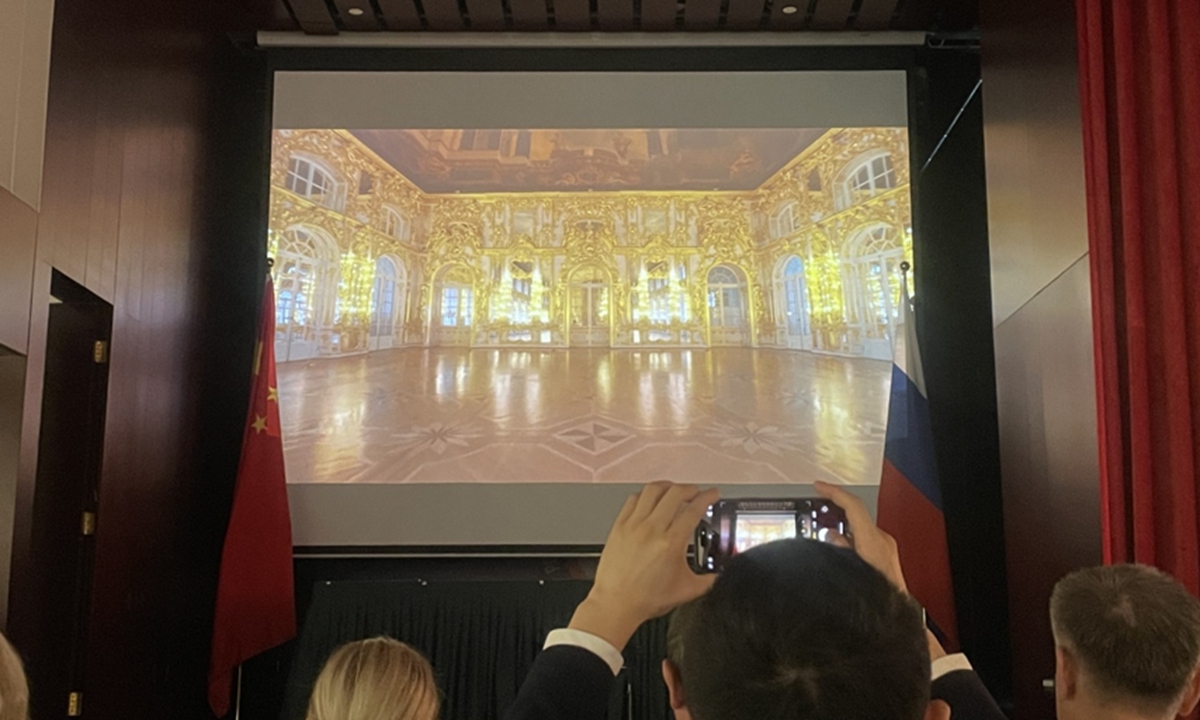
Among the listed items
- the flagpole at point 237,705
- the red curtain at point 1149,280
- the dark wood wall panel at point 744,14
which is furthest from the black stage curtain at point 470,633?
the dark wood wall panel at point 744,14

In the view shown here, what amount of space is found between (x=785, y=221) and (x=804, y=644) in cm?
427

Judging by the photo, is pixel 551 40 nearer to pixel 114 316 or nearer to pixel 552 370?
pixel 552 370

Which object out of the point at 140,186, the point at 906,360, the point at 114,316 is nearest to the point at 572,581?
the point at 906,360

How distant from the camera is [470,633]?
420cm

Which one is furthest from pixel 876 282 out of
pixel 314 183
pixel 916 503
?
pixel 314 183

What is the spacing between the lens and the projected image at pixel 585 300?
458 cm

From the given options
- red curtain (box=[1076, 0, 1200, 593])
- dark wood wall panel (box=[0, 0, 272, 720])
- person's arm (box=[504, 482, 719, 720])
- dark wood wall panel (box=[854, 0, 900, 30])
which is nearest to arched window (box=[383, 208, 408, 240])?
dark wood wall panel (box=[0, 0, 272, 720])

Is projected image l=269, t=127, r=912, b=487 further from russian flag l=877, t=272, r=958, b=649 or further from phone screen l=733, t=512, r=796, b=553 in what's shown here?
phone screen l=733, t=512, r=796, b=553

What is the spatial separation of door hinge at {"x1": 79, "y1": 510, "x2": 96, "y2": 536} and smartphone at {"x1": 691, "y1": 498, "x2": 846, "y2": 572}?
2.74 meters

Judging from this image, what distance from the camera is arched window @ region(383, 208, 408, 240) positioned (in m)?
4.84

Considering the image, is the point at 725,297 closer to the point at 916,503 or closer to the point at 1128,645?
the point at 916,503

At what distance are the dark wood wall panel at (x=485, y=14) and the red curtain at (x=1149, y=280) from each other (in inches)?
112

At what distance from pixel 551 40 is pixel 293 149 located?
1397 mm

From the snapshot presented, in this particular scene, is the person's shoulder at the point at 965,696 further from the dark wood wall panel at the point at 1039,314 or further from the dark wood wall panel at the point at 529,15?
the dark wood wall panel at the point at 529,15
